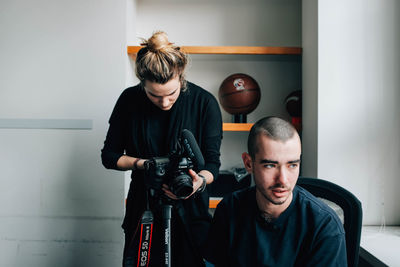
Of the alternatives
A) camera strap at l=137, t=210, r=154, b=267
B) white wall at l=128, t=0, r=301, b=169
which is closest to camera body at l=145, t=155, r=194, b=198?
camera strap at l=137, t=210, r=154, b=267

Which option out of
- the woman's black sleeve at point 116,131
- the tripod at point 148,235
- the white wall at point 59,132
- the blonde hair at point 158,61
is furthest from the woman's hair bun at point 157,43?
the white wall at point 59,132

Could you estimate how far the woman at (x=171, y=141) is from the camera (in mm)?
1230

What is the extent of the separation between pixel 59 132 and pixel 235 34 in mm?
1363

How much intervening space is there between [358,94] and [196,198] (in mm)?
1054

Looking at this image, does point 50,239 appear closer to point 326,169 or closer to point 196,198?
point 196,198

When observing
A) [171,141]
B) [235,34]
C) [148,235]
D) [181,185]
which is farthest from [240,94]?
[148,235]

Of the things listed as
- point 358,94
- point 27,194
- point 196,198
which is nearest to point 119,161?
point 196,198

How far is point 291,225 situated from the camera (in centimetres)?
88

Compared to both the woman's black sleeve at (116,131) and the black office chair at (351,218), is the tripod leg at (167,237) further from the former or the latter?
the black office chair at (351,218)

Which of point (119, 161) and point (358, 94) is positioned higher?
point (358, 94)

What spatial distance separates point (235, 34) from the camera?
216 cm

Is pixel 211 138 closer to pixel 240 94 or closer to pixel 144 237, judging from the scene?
pixel 144 237

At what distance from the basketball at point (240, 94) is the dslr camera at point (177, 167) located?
2.82 ft

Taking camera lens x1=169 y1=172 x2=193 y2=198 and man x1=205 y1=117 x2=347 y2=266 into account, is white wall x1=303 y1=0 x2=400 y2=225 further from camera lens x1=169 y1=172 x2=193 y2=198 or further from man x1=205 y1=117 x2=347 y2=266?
camera lens x1=169 y1=172 x2=193 y2=198
